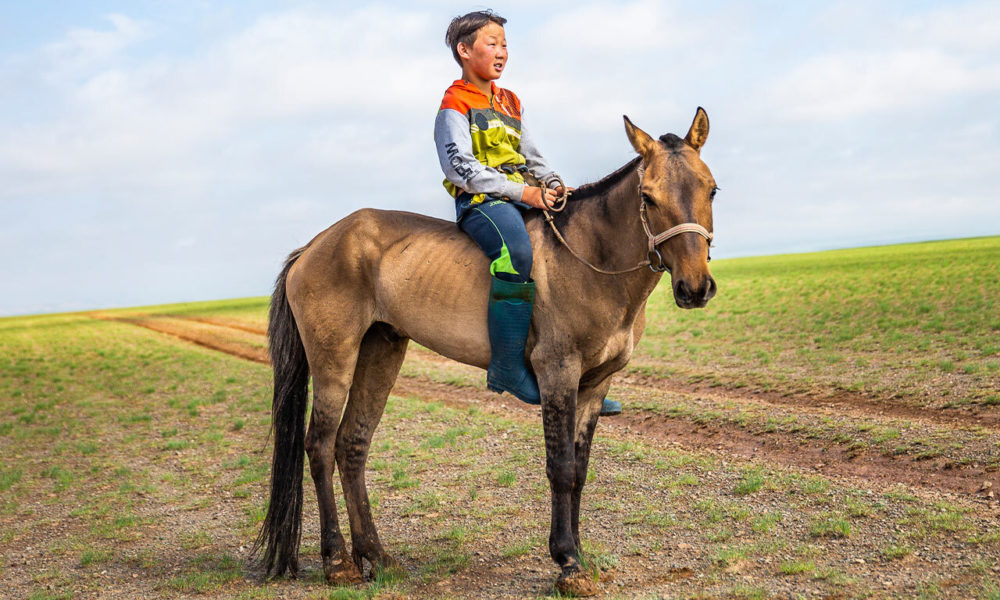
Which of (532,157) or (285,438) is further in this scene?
(285,438)

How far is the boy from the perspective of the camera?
4.69 metres

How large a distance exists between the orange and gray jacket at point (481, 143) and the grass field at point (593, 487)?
2759mm

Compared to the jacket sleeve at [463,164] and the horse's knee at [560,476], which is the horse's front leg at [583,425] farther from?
the jacket sleeve at [463,164]

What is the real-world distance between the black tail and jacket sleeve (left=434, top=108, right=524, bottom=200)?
1770 mm

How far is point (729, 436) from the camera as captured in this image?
9.91 meters

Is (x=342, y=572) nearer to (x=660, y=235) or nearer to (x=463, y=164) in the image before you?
(x=463, y=164)

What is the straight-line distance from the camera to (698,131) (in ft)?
14.2

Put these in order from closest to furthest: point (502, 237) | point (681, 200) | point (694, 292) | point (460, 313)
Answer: point (694, 292) → point (681, 200) → point (502, 237) → point (460, 313)

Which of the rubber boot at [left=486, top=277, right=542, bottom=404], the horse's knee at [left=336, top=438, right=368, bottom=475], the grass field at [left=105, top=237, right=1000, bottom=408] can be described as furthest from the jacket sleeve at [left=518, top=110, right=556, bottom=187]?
the grass field at [left=105, top=237, right=1000, bottom=408]

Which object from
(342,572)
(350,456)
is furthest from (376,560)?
(350,456)

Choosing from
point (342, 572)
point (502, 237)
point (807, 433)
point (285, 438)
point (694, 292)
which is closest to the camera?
point (694, 292)

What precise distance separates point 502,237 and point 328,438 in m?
2.07

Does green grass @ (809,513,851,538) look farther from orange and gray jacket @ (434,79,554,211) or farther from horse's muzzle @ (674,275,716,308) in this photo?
orange and gray jacket @ (434,79,554,211)

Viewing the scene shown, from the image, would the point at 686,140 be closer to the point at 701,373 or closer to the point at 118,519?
the point at 118,519
